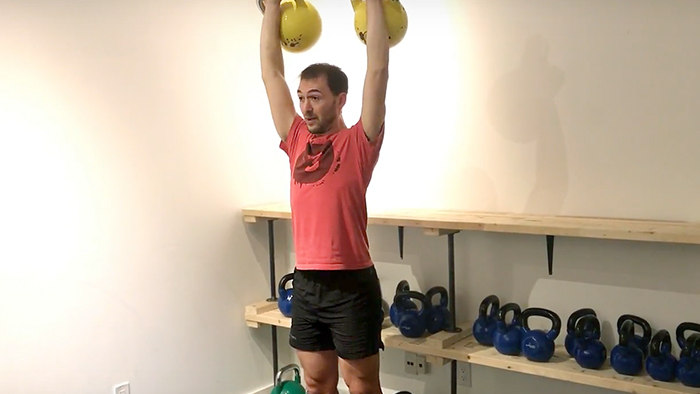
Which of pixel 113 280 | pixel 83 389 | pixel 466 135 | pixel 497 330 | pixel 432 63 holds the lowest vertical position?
pixel 83 389

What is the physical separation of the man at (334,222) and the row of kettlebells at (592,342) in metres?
0.60

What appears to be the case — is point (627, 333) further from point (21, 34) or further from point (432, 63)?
point (21, 34)

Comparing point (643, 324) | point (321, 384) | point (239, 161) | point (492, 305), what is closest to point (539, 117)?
point (492, 305)

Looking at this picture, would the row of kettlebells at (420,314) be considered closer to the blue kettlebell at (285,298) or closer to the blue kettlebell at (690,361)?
the blue kettlebell at (285,298)

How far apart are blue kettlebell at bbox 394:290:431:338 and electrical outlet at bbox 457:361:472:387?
13.8 inches

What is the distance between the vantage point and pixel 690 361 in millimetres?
2188

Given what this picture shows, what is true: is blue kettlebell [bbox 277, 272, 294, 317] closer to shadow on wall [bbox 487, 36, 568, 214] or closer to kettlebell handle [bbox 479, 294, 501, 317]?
kettlebell handle [bbox 479, 294, 501, 317]

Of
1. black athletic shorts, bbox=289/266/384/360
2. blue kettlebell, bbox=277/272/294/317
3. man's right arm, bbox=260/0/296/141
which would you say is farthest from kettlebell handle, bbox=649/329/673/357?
blue kettlebell, bbox=277/272/294/317

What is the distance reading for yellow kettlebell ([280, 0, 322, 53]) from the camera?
2.27 meters

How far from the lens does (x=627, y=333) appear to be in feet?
7.70

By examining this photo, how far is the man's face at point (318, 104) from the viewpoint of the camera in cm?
221

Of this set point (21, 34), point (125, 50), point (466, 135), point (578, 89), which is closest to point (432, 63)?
point (466, 135)

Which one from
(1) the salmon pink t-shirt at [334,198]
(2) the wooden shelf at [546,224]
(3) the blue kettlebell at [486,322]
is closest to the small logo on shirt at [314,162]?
(1) the salmon pink t-shirt at [334,198]

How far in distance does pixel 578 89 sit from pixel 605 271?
0.72 metres
